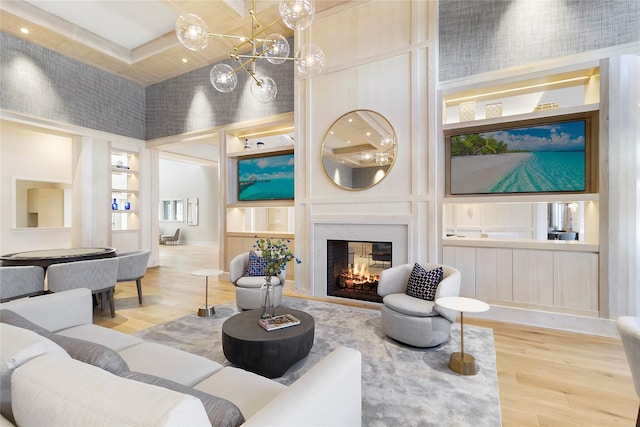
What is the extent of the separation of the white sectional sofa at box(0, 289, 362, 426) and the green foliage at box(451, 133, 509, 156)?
3450mm

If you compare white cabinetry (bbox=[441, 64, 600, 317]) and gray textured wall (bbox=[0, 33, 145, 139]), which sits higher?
gray textured wall (bbox=[0, 33, 145, 139])

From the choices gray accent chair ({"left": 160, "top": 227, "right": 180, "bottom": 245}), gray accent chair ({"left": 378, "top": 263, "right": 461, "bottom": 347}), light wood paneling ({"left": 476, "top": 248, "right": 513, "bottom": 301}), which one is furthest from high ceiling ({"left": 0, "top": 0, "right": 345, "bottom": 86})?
gray accent chair ({"left": 160, "top": 227, "right": 180, "bottom": 245})

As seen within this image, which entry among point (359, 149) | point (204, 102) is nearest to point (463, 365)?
point (359, 149)

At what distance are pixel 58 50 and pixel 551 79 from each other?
817 cm

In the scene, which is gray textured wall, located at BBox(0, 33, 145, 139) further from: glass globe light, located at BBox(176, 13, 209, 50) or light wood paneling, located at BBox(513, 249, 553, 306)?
light wood paneling, located at BBox(513, 249, 553, 306)

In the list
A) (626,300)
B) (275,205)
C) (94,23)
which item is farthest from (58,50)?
(626,300)

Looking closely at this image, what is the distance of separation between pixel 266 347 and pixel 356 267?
2.66 meters

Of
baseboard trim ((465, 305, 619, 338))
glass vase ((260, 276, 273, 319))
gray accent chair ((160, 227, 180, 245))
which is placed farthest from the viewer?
gray accent chair ((160, 227, 180, 245))

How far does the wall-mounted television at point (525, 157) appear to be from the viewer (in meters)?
3.39

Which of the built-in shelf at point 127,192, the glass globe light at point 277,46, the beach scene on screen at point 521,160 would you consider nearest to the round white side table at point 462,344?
the beach scene on screen at point 521,160

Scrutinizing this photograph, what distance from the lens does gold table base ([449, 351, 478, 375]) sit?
2.41 metres

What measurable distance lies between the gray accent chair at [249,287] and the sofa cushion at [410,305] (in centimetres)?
156

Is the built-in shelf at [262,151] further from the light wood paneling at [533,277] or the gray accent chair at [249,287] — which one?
the light wood paneling at [533,277]

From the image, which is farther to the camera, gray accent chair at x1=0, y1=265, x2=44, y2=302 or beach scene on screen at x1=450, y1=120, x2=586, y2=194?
beach scene on screen at x1=450, y1=120, x2=586, y2=194
